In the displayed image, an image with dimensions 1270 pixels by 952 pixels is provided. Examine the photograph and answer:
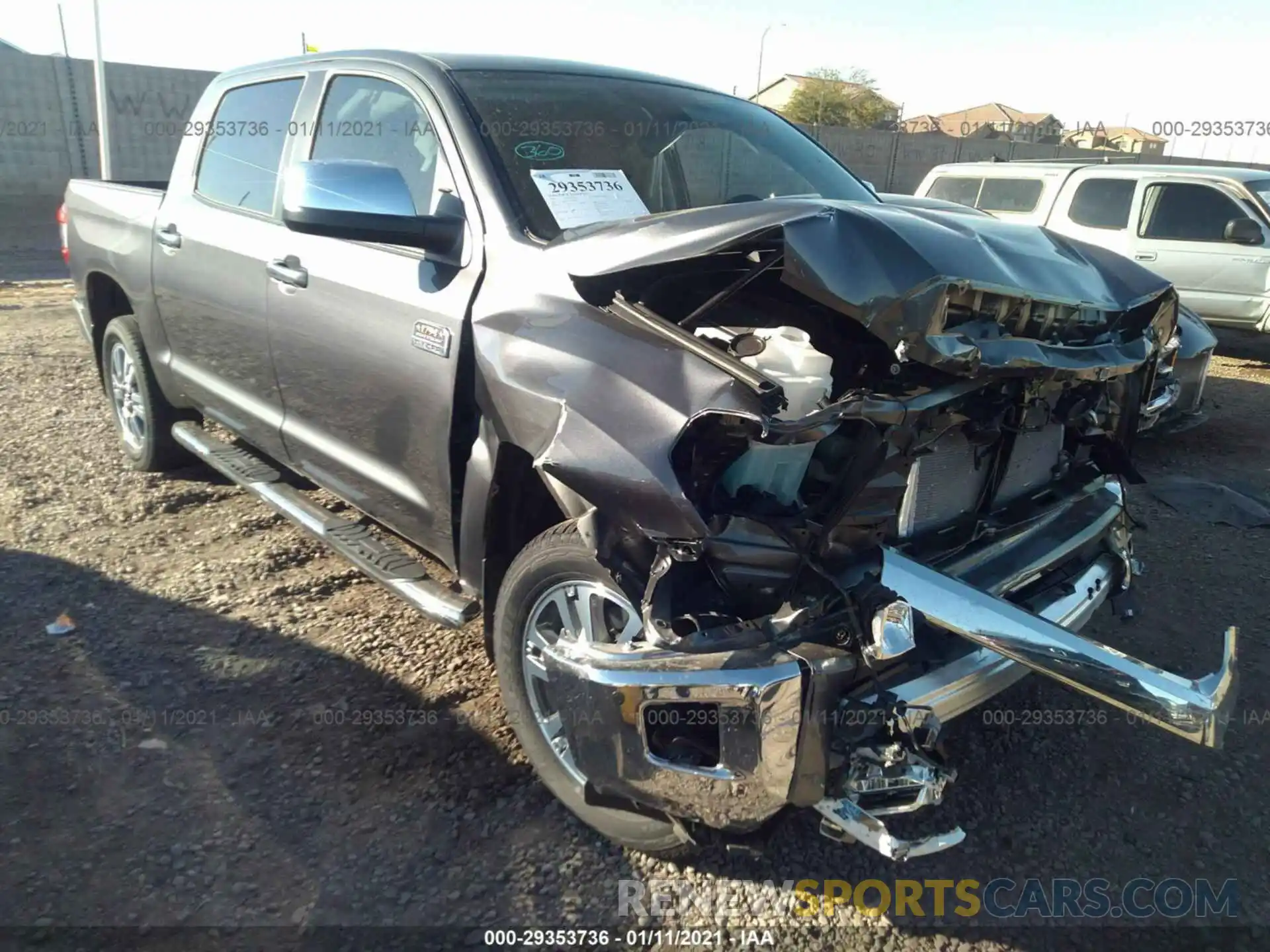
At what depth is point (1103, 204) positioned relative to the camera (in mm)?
8984

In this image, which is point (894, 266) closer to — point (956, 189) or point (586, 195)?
point (586, 195)

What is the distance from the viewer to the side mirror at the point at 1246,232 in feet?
26.6

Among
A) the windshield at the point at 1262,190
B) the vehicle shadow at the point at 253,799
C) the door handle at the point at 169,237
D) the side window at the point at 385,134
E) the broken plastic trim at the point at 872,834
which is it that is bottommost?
the vehicle shadow at the point at 253,799

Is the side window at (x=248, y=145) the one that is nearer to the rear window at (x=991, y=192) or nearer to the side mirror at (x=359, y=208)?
the side mirror at (x=359, y=208)

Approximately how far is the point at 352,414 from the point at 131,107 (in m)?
19.0

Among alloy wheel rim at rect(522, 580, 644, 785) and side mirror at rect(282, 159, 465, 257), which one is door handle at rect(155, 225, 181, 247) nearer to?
side mirror at rect(282, 159, 465, 257)

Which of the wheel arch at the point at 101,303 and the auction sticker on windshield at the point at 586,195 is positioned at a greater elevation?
the auction sticker on windshield at the point at 586,195

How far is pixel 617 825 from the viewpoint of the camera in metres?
2.40

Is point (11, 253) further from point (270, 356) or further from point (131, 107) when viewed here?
point (270, 356)

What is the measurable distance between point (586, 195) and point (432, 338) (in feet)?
2.05

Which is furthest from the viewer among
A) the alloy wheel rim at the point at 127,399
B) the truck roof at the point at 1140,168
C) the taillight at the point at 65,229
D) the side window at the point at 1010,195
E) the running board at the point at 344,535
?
the side window at the point at 1010,195

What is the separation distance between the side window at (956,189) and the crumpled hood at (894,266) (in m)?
8.09

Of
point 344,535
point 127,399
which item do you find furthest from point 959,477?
point 127,399

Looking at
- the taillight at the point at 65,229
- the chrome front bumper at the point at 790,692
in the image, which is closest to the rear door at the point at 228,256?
the taillight at the point at 65,229
